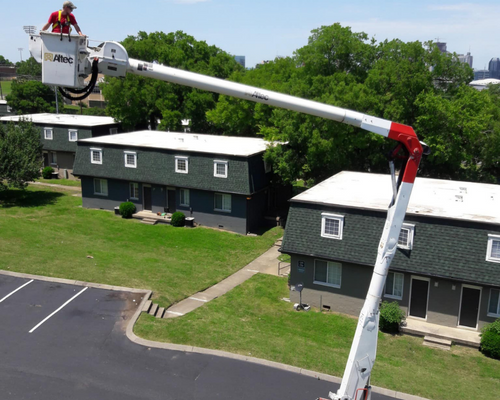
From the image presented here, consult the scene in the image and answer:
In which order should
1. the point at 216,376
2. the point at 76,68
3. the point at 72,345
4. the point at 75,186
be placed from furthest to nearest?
the point at 75,186 → the point at 72,345 → the point at 216,376 → the point at 76,68

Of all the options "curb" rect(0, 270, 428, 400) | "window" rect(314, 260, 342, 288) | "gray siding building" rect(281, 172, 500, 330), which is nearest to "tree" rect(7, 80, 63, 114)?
"gray siding building" rect(281, 172, 500, 330)

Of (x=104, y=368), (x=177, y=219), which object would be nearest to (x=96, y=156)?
(x=177, y=219)

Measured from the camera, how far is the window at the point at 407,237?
2147 cm

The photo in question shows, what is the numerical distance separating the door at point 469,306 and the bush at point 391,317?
2452 mm

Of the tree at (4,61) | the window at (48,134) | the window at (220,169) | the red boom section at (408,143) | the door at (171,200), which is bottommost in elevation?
the door at (171,200)

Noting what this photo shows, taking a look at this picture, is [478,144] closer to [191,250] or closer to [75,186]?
[191,250]

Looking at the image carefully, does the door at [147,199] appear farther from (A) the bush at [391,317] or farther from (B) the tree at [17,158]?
(A) the bush at [391,317]

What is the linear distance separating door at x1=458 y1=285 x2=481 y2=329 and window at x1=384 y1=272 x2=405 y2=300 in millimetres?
2505

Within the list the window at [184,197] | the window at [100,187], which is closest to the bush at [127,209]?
the window at [100,187]

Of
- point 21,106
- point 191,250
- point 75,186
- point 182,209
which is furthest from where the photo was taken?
point 21,106

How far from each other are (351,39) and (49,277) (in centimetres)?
2477

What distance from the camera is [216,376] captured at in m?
16.5

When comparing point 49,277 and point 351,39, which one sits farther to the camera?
point 351,39

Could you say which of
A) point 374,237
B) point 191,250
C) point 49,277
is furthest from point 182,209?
point 374,237
